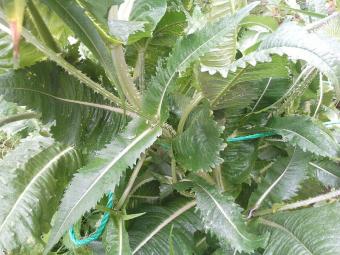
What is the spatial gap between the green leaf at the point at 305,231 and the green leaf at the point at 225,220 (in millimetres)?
69

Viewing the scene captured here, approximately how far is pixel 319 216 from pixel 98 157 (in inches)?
14.9

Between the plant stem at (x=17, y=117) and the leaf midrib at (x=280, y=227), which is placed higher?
the plant stem at (x=17, y=117)

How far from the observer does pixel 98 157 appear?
2.16 ft

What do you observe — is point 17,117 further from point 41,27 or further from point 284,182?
point 284,182

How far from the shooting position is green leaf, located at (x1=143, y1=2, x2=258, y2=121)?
0.61 meters

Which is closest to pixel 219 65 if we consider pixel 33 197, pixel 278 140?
pixel 278 140

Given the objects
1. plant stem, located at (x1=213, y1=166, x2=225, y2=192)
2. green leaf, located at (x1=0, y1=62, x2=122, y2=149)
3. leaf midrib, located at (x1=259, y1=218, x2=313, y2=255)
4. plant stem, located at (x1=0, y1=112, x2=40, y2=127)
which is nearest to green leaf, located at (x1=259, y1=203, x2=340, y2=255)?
leaf midrib, located at (x1=259, y1=218, x2=313, y2=255)

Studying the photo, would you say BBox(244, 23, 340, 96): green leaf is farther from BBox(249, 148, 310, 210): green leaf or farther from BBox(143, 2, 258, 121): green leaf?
BBox(249, 148, 310, 210): green leaf

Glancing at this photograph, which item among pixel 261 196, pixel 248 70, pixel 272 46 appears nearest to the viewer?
pixel 272 46

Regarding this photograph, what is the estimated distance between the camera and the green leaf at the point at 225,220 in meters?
0.65

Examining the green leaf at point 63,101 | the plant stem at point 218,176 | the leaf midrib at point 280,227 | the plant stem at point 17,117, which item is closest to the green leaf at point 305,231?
the leaf midrib at point 280,227

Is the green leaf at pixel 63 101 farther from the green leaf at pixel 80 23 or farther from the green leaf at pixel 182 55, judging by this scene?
the green leaf at pixel 80 23

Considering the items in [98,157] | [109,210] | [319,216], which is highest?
[98,157]

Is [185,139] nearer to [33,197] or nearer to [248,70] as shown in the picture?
[248,70]
